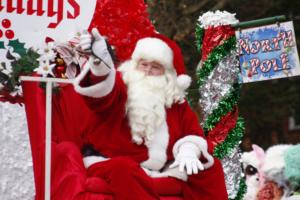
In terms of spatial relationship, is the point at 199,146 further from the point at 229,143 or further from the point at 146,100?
the point at 229,143

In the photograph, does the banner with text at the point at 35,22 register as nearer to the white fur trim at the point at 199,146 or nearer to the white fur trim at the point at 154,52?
the white fur trim at the point at 154,52

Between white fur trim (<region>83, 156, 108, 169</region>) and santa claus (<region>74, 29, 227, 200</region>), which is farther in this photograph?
white fur trim (<region>83, 156, 108, 169</region>)

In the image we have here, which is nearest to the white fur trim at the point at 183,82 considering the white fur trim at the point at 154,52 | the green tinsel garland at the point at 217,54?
the white fur trim at the point at 154,52

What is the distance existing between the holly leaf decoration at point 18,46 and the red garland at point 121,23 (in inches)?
42.6

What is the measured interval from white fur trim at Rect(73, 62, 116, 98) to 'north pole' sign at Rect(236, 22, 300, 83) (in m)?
1.94

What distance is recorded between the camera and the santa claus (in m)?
4.86

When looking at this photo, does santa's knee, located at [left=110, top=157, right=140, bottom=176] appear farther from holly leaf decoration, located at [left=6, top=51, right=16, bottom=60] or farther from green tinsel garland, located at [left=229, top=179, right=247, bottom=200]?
green tinsel garland, located at [left=229, top=179, right=247, bottom=200]

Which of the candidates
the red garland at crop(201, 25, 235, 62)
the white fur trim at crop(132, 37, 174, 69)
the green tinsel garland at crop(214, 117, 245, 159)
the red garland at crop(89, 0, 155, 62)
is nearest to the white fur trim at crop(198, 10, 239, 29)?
the red garland at crop(201, 25, 235, 62)

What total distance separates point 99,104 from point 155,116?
49 cm

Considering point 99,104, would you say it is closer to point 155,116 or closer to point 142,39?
point 155,116

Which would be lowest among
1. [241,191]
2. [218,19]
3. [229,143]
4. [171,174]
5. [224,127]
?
[241,191]

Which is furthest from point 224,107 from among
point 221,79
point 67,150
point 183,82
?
point 67,150

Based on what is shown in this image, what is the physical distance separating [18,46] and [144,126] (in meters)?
1.06

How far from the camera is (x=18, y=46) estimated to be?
498 centimetres
